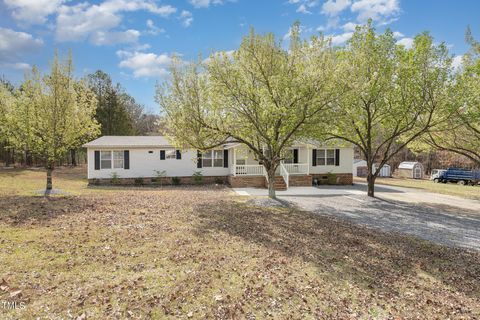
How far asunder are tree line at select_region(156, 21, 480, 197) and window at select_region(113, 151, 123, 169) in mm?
9204

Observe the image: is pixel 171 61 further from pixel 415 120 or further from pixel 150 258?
pixel 415 120

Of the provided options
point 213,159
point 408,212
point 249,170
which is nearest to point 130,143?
point 213,159

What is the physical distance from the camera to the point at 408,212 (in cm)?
1184

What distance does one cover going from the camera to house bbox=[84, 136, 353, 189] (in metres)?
18.5

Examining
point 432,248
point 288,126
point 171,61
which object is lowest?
point 432,248

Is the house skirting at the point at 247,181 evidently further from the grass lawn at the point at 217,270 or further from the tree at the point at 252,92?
the grass lawn at the point at 217,270

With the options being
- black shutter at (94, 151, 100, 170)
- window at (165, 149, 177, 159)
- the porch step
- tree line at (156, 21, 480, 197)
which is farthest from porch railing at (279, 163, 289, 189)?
black shutter at (94, 151, 100, 170)

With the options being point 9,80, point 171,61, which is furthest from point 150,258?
point 9,80

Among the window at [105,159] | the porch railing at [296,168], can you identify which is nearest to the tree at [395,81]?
the porch railing at [296,168]

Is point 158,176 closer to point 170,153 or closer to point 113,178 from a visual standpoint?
point 170,153

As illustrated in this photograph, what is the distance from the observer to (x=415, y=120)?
13336 millimetres

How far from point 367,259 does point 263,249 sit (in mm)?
2319

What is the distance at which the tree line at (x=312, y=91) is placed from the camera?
1022 centimetres

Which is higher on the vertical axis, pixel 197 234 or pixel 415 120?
pixel 415 120
